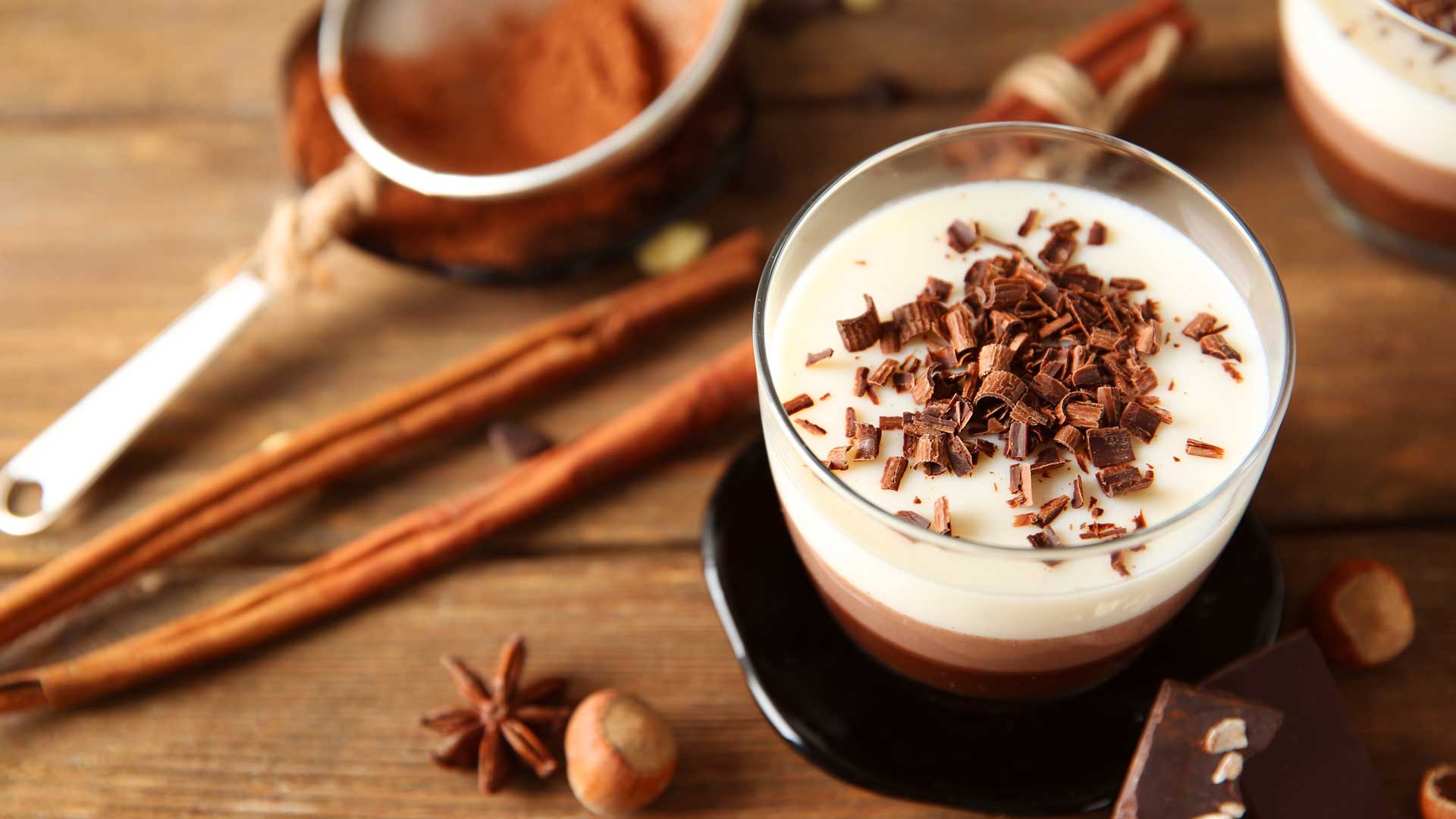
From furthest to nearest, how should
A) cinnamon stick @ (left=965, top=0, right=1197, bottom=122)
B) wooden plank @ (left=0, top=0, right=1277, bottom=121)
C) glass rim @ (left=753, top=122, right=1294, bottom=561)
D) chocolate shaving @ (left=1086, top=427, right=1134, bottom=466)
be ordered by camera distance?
wooden plank @ (left=0, top=0, right=1277, bottom=121)
cinnamon stick @ (left=965, top=0, right=1197, bottom=122)
chocolate shaving @ (left=1086, top=427, right=1134, bottom=466)
glass rim @ (left=753, top=122, right=1294, bottom=561)

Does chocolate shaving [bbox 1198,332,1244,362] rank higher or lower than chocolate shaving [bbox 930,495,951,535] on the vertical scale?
higher

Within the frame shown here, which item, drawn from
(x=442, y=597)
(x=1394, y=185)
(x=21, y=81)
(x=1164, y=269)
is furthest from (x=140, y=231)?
(x=1394, y=185)

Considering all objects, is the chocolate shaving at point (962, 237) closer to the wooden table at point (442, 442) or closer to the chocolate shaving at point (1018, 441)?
the chocolate shaving at point (1018, 441)

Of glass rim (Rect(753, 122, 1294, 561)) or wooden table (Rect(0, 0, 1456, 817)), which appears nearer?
glass rim (Rect(753, 122, 1294, 561))

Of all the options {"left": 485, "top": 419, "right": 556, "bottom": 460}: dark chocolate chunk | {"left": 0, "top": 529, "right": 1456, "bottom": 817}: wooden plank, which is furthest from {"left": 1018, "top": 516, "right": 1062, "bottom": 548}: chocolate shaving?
{"left": 485, "top": 419, "right": 556, "bottom": 460}: dark chocolate chunk

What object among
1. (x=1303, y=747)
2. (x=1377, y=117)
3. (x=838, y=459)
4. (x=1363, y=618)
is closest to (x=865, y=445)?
(x=838, y=459)

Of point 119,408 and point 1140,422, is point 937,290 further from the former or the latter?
point 119,408

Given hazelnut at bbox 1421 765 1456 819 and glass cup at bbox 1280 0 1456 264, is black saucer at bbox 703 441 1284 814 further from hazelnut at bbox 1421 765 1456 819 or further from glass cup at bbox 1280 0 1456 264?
glass cup at bbox 1280 0 1456 264
